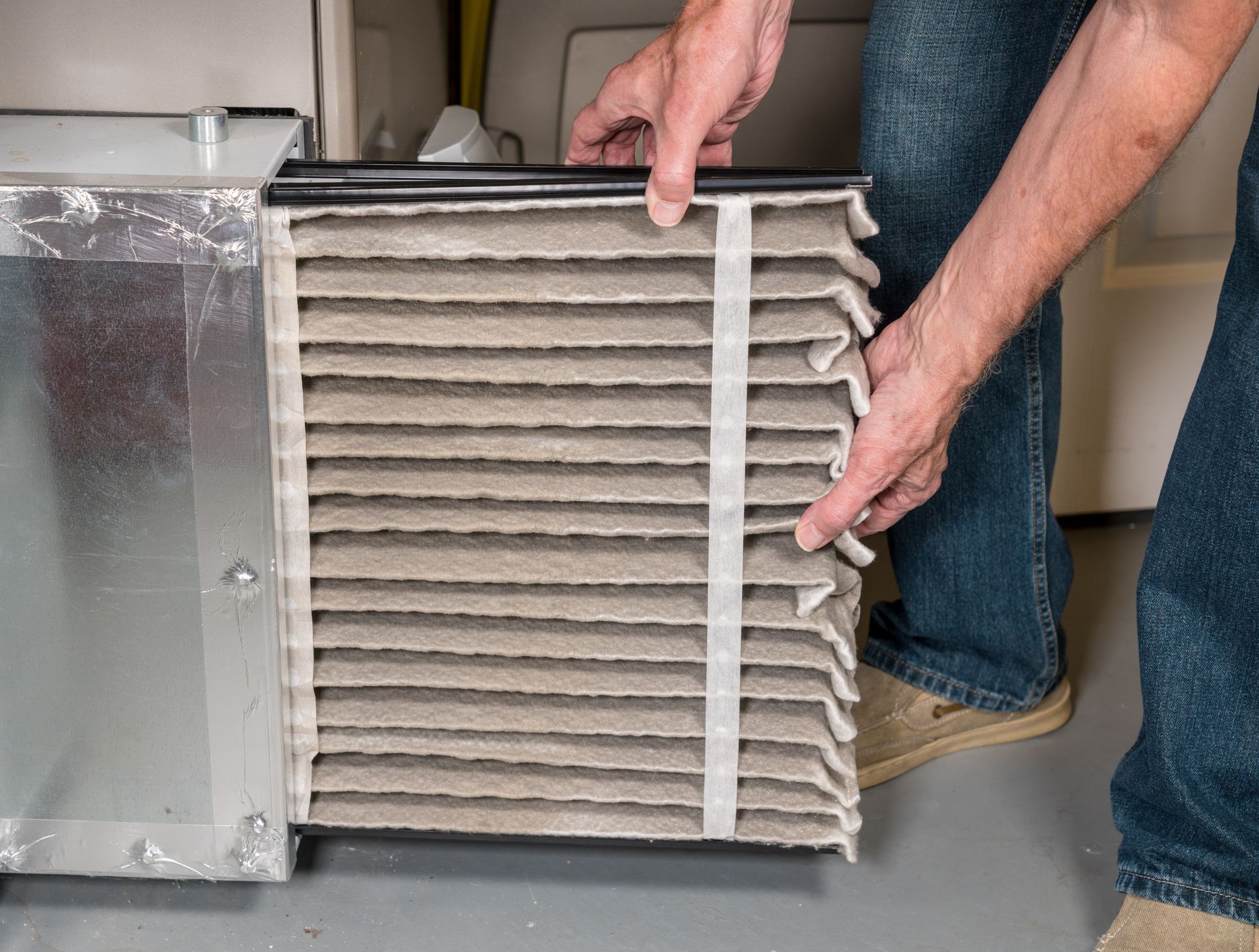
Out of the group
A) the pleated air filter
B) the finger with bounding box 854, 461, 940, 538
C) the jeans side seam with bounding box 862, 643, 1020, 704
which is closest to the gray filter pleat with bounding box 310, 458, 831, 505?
the pleated air filter

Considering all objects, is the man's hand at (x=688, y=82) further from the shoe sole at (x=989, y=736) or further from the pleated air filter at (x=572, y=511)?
the shoe sole at (x=989, y=736)

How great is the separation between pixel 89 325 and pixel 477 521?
27cm

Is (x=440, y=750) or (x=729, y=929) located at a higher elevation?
(x=440, y=750)

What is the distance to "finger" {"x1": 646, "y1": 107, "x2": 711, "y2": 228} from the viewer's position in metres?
0.70

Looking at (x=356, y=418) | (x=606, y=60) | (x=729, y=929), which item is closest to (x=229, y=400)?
(x=356, y=418)

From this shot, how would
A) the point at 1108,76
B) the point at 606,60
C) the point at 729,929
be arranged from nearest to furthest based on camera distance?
the point at 1108,76, the point at 729,929, the point at 606,60

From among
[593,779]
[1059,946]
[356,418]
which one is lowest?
[1059,946]

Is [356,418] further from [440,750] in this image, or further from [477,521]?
[440,750]

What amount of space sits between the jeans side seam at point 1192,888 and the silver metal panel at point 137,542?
0.62 m

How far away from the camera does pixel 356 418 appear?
77 centimetres

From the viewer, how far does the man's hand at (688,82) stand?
2.34 feet

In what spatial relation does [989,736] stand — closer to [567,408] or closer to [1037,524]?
[1037,524]

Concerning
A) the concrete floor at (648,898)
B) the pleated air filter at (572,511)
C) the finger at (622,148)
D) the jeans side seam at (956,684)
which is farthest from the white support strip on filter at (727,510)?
the jeans side seam at (956,684)

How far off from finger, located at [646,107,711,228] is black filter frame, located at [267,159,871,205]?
1cm
